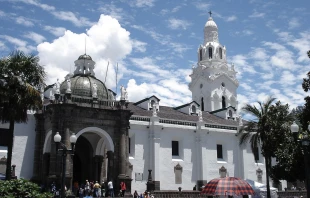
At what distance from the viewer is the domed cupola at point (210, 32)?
65.2 meters

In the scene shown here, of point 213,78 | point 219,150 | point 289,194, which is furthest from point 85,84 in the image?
point 213,78

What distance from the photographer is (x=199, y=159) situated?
151 ft

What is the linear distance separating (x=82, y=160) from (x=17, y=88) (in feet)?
54.2

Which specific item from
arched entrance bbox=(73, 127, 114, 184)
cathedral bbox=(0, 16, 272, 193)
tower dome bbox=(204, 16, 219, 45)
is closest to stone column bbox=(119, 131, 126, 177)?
cathedral bbox=(0, 16, 272, 193)

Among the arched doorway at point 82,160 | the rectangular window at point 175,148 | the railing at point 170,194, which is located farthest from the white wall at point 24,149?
the rectangular window at point 175,148

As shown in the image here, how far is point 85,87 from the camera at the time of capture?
38625 mm

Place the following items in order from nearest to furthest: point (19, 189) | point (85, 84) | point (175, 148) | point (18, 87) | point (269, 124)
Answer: point (19, 189), point (18, 87), point (269, 124), point (85, 84), point (175, 148)

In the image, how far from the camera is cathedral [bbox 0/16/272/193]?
3616cm

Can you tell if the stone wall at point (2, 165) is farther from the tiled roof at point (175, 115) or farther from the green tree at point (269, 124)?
the green tree at point (269, 124)

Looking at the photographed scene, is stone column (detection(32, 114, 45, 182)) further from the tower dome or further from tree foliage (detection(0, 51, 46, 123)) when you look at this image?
the tower dome

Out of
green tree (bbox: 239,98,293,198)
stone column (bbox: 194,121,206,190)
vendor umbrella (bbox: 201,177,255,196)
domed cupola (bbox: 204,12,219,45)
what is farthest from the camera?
domed cupola (bbox: 204,12,219,45)

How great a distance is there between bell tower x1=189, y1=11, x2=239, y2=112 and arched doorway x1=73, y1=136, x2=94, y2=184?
79.3 feet

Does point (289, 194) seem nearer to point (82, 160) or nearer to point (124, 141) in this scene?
point (124, 141)

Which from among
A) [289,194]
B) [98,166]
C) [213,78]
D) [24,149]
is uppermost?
[213,78]
